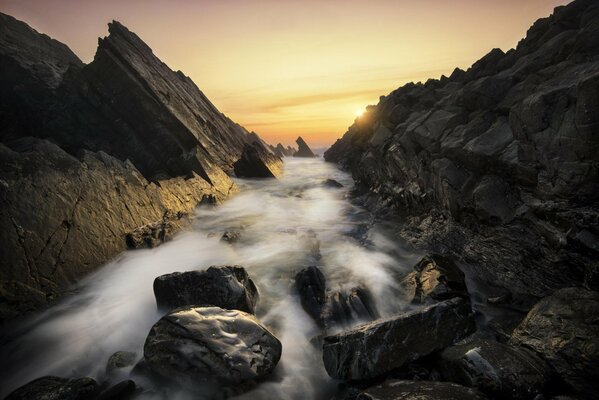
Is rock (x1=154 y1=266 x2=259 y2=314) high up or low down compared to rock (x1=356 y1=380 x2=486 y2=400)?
up

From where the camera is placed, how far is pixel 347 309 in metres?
8.80

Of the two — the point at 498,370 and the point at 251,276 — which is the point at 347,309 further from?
the point at 498,370

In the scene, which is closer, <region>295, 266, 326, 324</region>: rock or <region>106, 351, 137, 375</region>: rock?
<region>106, 351, 137, 375</region>: rock

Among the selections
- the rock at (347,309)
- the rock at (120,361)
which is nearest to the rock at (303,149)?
the rock at (347,309)

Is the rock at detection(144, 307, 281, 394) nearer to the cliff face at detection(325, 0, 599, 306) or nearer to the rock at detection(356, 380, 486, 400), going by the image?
the rock at detection(356, 380, 486, 400)

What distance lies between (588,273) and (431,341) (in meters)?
4.56

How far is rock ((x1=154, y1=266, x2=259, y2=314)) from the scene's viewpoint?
26.8 ft

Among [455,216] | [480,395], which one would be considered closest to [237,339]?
[480,395]

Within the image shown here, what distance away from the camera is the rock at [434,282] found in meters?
8.38

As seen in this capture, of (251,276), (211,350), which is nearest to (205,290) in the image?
(211,350)

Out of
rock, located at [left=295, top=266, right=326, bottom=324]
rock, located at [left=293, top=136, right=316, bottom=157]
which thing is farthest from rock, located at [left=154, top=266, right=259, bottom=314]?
rock, located at [left=293, top=136, right=316, bottom=157]

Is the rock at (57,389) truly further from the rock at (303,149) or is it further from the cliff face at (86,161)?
the rock at (303,149)

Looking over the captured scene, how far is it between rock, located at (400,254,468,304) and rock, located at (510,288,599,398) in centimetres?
200

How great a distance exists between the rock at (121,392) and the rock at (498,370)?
6.08 m
